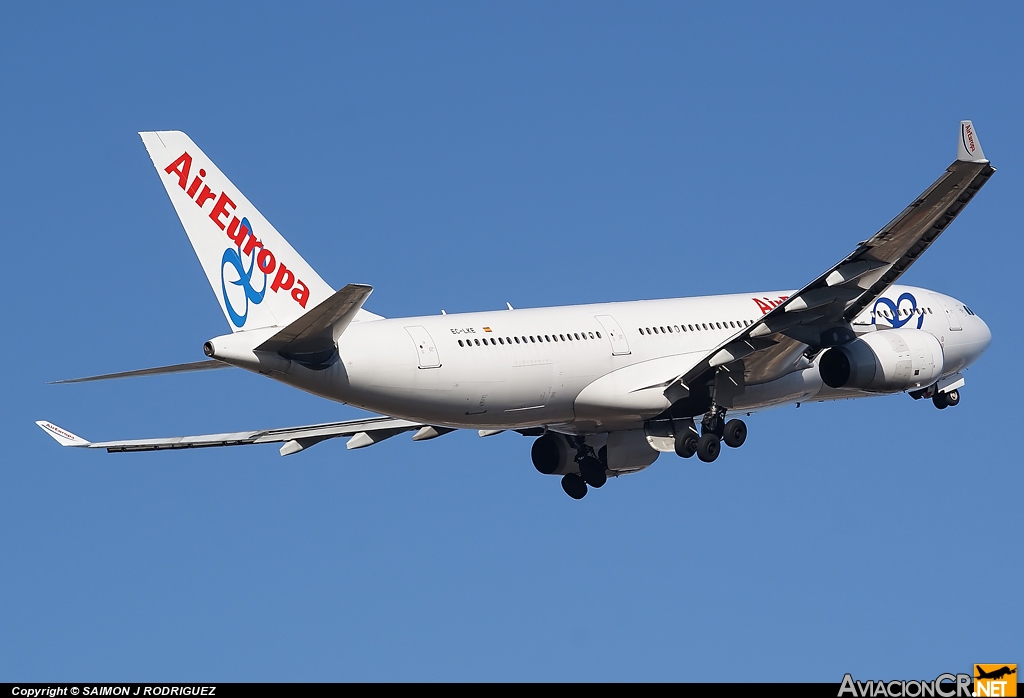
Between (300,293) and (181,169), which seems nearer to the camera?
(181,169)

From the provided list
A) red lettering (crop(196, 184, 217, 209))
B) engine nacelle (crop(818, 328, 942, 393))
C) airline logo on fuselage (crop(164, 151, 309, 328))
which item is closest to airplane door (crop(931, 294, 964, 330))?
engine nacelle (crop(818, 328, 942, 393))

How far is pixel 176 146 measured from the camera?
109 feet

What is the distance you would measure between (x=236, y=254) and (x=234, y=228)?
554mm

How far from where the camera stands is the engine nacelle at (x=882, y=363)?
38344mm

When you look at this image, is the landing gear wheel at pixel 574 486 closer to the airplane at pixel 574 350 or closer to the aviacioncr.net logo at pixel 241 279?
the airplane at pixel 574 350

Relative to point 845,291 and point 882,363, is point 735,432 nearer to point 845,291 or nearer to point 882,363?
point 882,363

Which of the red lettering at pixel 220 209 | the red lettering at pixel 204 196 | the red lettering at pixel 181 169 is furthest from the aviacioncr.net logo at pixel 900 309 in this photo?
the red lettering at pixel 181 169

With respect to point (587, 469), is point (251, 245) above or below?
above

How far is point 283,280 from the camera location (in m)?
33.7

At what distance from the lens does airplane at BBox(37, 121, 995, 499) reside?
33.0 m

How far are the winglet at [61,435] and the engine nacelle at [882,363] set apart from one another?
17615mm

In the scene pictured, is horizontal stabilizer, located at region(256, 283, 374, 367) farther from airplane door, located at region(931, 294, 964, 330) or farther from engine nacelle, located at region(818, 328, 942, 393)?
airplane door, located at region(931, 294, 964, 330)

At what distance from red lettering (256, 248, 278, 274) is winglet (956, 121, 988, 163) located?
14.1 meters

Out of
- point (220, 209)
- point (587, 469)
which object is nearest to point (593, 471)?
point (587, 469)
